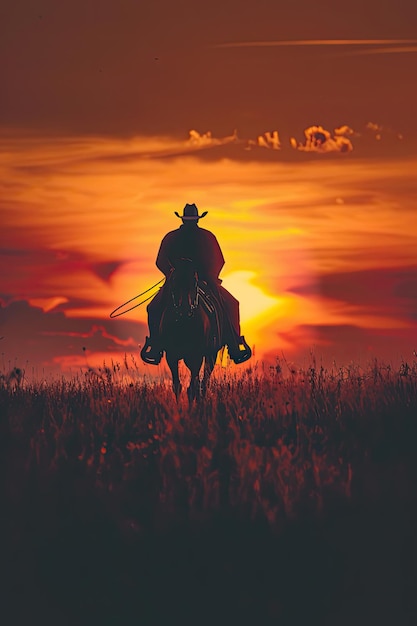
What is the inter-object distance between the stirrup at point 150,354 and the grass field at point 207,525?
404cm

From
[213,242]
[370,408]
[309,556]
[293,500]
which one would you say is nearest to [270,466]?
[293,500]

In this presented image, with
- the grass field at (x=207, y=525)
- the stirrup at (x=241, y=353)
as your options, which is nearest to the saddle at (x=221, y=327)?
the stirrup at (x=241, y=353)

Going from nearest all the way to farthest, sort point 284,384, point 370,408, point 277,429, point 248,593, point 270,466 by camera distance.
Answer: point 248,593 < point 270,466 < point 277,429 < point 370,408 < point 284,384

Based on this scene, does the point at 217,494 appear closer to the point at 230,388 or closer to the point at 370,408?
the point at 370,408

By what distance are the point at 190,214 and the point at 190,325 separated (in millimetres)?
1679

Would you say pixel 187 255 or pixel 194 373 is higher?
pixel 187 255

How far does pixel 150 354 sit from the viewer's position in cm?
1468

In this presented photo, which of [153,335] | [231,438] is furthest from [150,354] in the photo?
[231,438]

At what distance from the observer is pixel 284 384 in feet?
45.3

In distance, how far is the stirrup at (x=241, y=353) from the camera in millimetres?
15484

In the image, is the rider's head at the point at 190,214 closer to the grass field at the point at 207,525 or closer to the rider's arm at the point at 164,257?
the rider's arm at the point at 164,257

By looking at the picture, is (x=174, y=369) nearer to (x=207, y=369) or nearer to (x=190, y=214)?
(x=207, y=369)

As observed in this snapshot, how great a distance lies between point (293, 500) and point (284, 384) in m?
6.38

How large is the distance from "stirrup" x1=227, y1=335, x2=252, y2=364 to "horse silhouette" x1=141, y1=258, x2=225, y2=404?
34.1 inches
